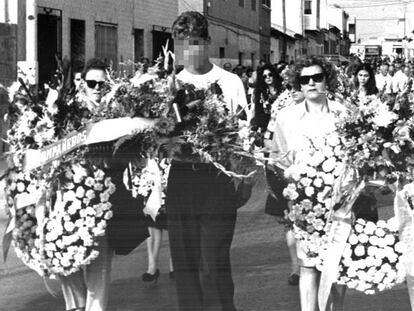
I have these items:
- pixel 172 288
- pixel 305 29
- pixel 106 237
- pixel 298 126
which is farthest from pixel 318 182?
pixel 305 29

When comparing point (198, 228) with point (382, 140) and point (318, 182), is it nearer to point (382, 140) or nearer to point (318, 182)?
point (318, 182)

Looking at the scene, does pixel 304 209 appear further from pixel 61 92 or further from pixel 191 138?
pixel 61 92

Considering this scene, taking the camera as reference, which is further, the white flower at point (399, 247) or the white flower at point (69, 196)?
the white flower at point (69, 196)

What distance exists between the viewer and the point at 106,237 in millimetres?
6340

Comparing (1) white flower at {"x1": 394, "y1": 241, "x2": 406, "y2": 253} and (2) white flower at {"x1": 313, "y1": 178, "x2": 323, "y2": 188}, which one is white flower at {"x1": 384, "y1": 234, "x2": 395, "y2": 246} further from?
(2) white flower at {"x1": 313, "y1": 178, "x2": 323, "y2": 188}

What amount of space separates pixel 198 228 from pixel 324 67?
1449 mm

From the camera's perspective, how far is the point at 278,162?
6.35 metres

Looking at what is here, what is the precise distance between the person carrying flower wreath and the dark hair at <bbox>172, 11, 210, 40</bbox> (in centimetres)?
64

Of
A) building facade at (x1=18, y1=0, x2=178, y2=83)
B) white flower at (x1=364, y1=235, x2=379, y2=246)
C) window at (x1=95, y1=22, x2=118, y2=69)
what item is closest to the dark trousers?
white flower at (x1=364, y1=235, x2=379, y2=246)

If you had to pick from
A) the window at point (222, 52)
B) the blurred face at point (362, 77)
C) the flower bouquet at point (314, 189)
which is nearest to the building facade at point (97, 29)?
the window at point (222, 52)

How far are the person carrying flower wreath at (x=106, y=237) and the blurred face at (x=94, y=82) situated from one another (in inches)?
18.3

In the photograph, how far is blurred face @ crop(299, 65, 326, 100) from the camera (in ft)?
22.3

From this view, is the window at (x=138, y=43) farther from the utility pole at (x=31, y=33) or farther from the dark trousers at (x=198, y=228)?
the dark trousers at (x=198, y=228)

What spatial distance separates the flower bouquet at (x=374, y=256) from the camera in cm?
579
